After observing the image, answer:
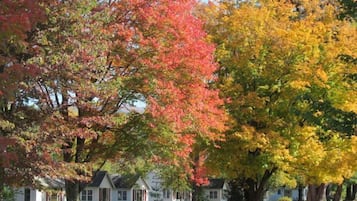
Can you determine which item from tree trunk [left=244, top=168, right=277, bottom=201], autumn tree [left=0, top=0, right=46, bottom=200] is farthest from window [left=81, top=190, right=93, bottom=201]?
autumn tree [left=0, top=0, right=46, bottom=200]

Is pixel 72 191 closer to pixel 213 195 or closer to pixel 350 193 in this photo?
pixel 213 195

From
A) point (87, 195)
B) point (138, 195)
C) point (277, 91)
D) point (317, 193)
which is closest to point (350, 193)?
point (138, 195)

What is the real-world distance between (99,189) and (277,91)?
35.0m

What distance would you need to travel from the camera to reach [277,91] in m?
27.2

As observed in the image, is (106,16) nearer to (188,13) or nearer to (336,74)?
(188,13)

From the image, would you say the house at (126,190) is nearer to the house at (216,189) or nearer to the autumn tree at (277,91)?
the house at (216,189)

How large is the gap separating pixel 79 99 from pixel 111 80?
138 cm

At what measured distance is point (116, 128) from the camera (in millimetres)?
21281

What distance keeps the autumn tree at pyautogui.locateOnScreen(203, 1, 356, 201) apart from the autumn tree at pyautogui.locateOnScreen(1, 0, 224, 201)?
4254mm

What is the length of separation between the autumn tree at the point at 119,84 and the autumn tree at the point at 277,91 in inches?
→ 167

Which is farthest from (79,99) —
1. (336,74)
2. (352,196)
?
(352,196)

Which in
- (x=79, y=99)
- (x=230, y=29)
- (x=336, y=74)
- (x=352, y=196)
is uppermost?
(x=230, y=29)

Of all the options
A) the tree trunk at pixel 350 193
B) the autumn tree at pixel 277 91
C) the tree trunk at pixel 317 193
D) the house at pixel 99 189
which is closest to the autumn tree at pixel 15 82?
the autumn tree at pixel 277 91

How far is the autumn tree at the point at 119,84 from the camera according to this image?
15.8 metres
